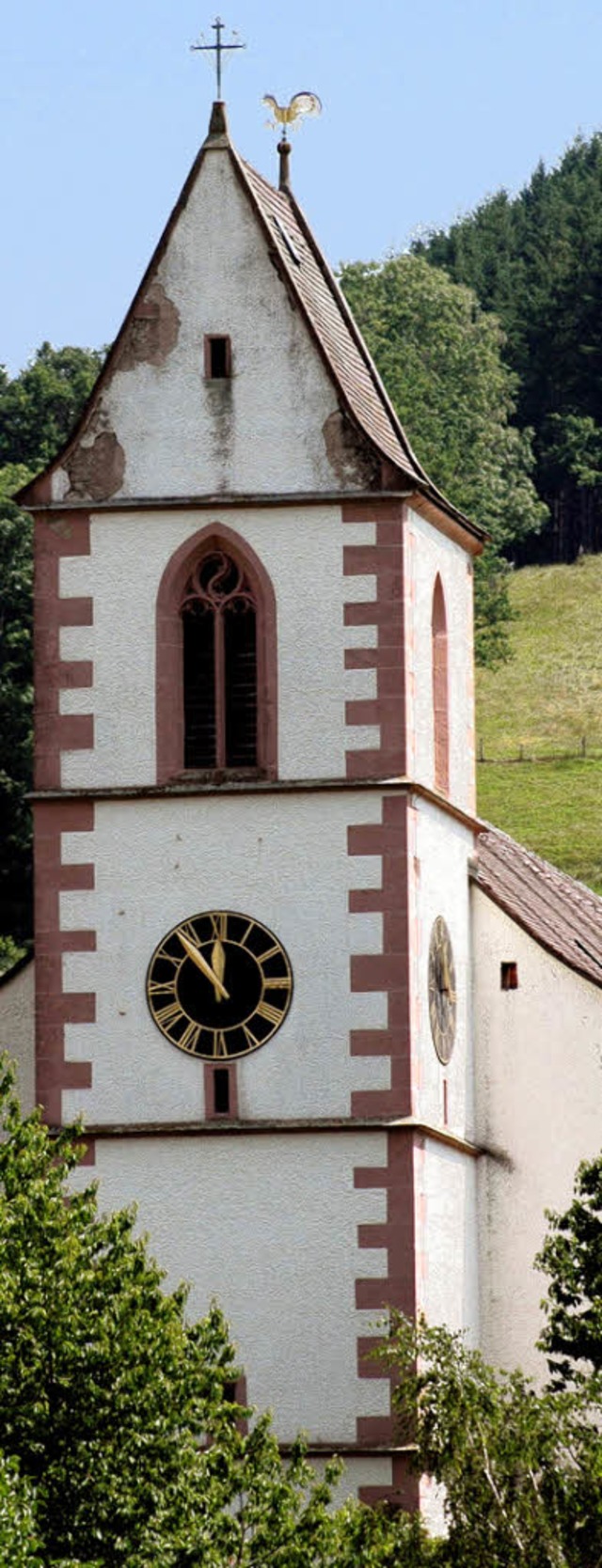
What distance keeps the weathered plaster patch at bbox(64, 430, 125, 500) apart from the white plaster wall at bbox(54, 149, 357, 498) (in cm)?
7

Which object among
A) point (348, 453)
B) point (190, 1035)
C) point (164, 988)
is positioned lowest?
point (190, 1035)

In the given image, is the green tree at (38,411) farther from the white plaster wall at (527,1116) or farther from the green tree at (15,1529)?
the green tree at (15,1529)

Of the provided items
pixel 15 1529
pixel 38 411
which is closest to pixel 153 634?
pixel 15 1529

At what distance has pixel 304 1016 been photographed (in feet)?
136

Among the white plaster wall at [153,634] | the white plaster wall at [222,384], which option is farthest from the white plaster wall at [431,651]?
the white plaster wall at [222,384]

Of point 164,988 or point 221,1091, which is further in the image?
point 164,988

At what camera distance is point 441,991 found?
42.8 metres

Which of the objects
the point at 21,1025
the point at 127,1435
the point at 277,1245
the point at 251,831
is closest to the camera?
the point at 127,1435

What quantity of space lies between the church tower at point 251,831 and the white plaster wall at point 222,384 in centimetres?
2

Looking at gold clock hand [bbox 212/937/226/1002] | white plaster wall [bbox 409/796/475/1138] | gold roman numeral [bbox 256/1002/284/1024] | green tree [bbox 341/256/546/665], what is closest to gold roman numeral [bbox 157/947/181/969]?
gold clock hand [bbox 212/937/226/1002]

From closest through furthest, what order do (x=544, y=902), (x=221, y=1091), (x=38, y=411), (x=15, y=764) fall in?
(x=221, y=1091) < (x=544, y=902) < (x=15, y=764) < (x=38, y=411)

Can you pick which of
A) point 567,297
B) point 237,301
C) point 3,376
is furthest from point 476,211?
point 237,301

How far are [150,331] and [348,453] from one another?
2.16 metres

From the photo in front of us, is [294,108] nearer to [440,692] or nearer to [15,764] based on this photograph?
[440,692]
